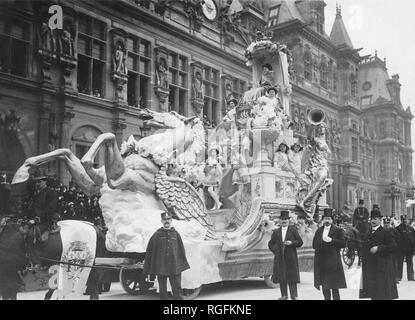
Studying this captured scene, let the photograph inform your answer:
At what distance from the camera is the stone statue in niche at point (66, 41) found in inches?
765

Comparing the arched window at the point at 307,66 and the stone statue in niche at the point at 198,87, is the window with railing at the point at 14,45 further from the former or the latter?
the arched window at the point at 307,66

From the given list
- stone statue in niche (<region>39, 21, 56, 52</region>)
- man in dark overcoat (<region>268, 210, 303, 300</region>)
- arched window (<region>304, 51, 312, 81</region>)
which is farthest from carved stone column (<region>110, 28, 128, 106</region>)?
arched window (<region>304, 51, 312, 81</region>)

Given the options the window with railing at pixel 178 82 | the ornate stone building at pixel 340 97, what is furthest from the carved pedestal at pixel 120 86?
the ornate stone building at pixel 340 97

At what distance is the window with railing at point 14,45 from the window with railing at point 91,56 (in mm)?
2570

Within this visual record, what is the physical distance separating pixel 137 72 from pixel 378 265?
692 inches

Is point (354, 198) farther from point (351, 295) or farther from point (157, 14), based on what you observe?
point (351, 295)

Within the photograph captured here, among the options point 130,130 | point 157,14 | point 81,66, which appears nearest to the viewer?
point 81,66

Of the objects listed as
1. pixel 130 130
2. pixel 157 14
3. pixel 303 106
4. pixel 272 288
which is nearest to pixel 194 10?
pixel 157 14

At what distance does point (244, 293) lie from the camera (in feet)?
31.7

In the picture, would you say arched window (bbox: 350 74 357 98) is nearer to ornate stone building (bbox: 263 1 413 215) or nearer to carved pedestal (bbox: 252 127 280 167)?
ornate stone building (bbox: 263 1 413 215)

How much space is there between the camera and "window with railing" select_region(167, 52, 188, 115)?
25.2 meters

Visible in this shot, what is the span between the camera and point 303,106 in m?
37.1

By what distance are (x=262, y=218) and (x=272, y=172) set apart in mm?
1404

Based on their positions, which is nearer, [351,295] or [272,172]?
[351,295]
